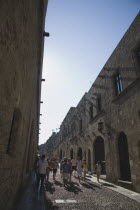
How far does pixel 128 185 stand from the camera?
24.7 feet

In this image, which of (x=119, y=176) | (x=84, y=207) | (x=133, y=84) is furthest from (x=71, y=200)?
(x=133, y=84)

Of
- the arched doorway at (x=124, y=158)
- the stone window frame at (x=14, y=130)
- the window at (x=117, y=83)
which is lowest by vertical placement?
the arched doorway at (x=124, y=158)

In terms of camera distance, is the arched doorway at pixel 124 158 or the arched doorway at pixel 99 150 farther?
the arched doorway at pixel 99 150

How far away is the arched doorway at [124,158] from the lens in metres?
8.28

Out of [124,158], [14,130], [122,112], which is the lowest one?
[124,158]

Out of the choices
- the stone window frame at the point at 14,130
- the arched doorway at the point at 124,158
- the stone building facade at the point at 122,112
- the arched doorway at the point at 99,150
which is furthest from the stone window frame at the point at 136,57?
the arched doorway at the point at 99,150

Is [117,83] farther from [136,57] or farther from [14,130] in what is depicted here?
[14,130]

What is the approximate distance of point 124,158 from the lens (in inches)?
338

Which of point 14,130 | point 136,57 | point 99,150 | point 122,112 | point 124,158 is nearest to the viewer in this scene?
point 14,130

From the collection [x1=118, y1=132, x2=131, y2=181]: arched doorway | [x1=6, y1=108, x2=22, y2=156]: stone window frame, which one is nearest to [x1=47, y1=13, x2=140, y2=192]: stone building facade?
[x1=118, y1=132, x2=131, y2=181]: arched doorway

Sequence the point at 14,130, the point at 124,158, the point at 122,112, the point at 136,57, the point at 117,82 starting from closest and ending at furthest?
the point at 14,130, the point at 136,57, the point at 124,158, the point at 122,112, the point at 117,82

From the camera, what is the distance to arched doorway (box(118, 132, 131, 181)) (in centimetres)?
828

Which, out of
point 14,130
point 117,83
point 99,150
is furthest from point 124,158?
point 14,130

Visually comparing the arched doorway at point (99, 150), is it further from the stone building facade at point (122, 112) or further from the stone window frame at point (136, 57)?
the stone window frame at point (136, 57)
